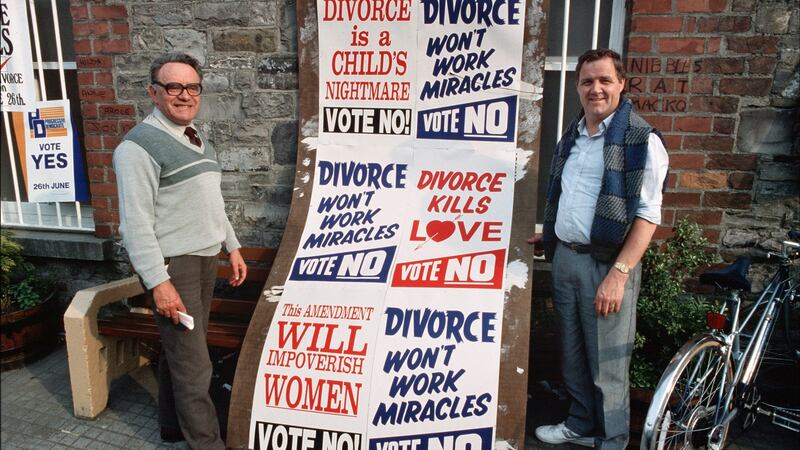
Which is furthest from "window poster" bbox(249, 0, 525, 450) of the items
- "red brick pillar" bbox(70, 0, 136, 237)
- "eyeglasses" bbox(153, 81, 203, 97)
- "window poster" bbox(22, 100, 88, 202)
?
"window poster" bbox(22, 100, 88, 202)

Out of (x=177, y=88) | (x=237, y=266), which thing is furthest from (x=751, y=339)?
(x=177, y=88)

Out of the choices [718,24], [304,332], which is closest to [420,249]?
[304,332]

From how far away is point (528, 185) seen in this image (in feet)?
10.3

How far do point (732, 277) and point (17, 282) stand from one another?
462cm

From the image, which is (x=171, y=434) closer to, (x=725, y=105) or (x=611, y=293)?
(x=611, y=293)

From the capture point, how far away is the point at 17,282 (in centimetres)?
390

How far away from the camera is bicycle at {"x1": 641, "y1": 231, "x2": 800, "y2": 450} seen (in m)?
2.45

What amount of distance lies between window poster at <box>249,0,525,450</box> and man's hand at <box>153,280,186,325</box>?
60 cm

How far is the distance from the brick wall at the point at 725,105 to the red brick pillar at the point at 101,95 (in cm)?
339

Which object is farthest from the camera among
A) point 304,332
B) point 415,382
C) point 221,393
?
point 221,393

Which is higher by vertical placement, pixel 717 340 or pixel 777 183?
pixel 777 183

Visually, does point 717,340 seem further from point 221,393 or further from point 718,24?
point 221,393

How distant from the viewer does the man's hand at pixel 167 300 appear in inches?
91.9

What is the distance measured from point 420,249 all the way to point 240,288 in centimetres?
155
